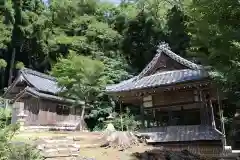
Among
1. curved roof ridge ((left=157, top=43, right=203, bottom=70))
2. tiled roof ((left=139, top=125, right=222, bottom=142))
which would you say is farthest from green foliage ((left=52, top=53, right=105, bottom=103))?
tiled roof ((left=139, top=125, right=222, bottom=142))

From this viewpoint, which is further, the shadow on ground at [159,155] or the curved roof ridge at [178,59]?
the curved roof ridge at [178,59]

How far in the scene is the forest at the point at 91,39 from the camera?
28469mm

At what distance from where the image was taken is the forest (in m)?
28.5

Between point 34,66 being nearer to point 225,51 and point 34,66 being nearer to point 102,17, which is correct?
point 102,17

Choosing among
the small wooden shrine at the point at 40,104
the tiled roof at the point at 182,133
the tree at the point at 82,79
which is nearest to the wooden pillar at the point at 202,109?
the tiled roof at the point at 182,133

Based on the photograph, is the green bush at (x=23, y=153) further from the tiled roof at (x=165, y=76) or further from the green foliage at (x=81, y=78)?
the green foliage at (x=81, y=78)

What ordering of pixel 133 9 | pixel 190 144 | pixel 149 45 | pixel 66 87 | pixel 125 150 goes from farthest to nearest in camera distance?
pixel 133 9 < pixel 149 45 < pixel 66 87 < pixel 190 144 < pixel 125 150

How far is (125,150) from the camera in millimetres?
13273

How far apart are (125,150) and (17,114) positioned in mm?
18314

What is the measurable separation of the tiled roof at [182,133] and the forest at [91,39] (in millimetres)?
3929

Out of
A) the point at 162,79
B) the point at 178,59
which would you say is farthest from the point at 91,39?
the point at 162,79

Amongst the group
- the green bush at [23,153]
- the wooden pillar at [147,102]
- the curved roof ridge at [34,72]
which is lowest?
the green bush at [23,153]

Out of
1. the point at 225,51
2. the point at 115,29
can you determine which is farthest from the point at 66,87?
the point at 225,51

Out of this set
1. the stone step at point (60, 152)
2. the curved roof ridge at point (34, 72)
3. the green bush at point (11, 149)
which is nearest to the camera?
the green bush at point (11, 149)
